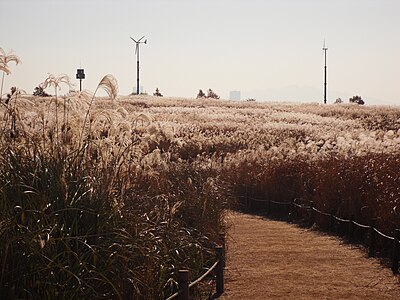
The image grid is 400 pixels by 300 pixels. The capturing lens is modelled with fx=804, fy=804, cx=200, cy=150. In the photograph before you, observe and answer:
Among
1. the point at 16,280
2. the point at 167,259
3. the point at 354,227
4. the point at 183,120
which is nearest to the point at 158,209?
the point at 167,259

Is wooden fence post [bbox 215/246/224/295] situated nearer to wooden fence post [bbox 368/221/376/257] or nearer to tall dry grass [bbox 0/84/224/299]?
tall dry grass [bbox 0/84/224/299]

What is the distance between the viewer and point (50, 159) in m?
7.28

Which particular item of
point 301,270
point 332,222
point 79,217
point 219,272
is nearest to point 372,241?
point 301,270

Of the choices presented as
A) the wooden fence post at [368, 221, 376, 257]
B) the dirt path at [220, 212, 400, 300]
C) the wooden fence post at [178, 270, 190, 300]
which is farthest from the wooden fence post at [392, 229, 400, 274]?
the wooden fence post at [178, 270, 190, 300]

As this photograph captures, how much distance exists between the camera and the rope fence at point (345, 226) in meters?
11.2

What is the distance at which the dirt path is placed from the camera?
9.48 metres

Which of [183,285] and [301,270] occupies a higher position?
[183,285]

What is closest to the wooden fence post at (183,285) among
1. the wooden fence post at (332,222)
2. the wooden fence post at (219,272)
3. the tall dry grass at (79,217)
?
the tall dry grass at (79,217)

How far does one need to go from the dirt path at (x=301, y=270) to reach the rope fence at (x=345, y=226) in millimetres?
259

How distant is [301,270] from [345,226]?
12.8ft

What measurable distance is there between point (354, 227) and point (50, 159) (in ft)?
25.4

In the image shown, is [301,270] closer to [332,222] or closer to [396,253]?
[396,253]

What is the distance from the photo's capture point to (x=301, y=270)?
10773 millimetres

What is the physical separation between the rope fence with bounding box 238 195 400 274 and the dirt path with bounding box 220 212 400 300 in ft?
0.85
